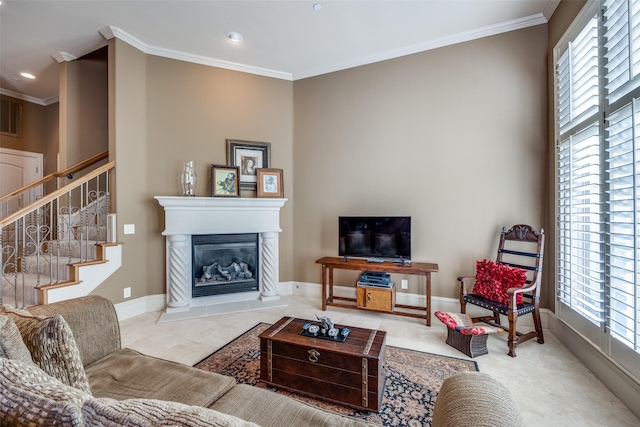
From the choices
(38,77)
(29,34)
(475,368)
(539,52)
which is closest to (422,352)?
(475,368)

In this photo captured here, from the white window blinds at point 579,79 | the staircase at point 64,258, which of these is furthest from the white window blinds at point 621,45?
the staircase at point 64,258

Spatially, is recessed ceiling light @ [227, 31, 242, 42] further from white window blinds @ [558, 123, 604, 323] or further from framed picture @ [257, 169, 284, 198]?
white window blinds @ [558, 123, 604, 323]

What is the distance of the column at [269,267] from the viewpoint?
3953 millimetres

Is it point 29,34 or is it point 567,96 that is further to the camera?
point 29,34

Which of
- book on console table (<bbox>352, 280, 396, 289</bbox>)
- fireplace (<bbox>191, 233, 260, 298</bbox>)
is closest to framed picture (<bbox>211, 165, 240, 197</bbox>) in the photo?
fireplace (<bbox>191, 233, 260, 298</bbox>)

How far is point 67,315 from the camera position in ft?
4.96

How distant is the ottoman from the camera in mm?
2419

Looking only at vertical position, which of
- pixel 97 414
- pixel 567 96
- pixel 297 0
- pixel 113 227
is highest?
pixel 297 0

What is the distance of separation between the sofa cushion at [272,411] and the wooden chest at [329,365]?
0.54 meters

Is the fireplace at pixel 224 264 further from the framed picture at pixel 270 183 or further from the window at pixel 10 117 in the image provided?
the window at pixel 10 117

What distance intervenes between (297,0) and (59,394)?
3332 millimetres

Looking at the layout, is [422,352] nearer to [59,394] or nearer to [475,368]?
[475,368]

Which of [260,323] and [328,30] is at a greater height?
[328,30]

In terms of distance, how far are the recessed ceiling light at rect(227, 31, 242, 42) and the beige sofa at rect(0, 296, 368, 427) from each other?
3095mm
